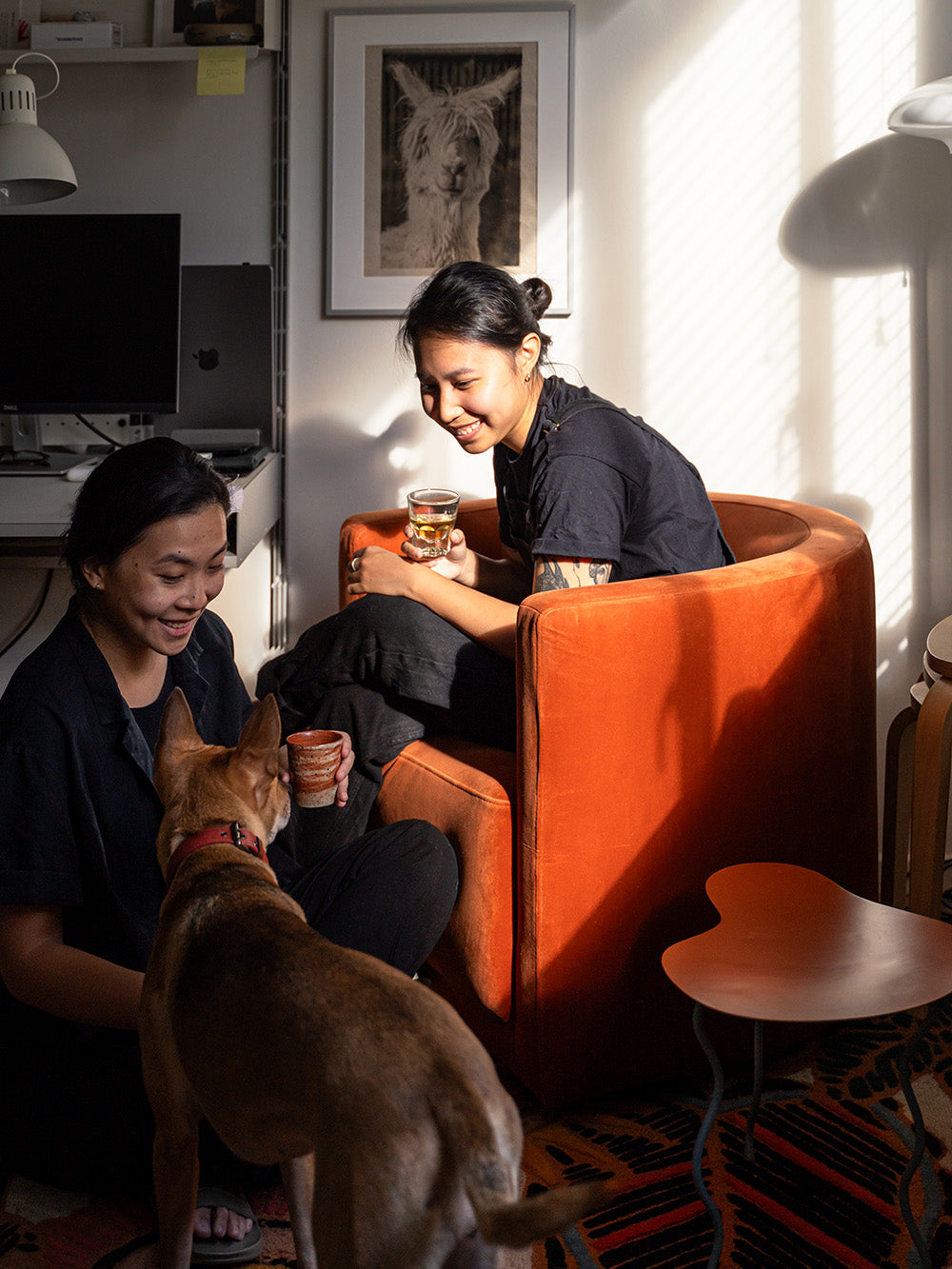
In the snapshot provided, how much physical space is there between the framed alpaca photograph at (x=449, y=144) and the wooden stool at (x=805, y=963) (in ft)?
6.36

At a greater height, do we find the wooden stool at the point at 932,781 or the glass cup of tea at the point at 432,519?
the glass cup of tea at the point at 432,519

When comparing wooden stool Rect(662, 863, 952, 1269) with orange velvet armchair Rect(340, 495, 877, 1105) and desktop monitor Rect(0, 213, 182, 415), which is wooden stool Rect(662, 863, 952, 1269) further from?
desktop monitor Rect(0, 213, 182, 415)

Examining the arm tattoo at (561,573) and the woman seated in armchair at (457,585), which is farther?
the woman seated in armchair at (457,585)

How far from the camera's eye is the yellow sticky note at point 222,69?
2842 mm

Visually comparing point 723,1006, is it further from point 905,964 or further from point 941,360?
point 941,360

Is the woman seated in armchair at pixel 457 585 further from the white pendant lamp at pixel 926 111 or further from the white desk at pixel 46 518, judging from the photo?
the white pendant lamp at pixel 926 111

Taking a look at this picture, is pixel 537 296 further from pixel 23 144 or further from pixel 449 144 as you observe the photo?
pixel 23 144

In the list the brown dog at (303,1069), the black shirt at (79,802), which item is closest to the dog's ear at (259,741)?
the brown dog at (303,1069)

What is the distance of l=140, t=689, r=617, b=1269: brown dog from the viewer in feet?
3.02

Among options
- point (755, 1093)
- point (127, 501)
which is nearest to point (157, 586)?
point (127, 501)

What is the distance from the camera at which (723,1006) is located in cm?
132

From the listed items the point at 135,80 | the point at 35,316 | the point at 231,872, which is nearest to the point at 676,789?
the point at 231,872

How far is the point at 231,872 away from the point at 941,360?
8.18ft

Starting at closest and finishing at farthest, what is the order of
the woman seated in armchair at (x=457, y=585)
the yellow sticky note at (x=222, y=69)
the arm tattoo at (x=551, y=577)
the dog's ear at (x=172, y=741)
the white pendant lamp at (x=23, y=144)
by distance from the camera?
the dog's ear at (x=172, y=741)
the arm tattoo at (x=551, y=577)
the woman seated in armchair at (x=457, y=585)
the white pendant lamp at (x=23, y=144)
the yellow sticky note at (x=222, y=69)
